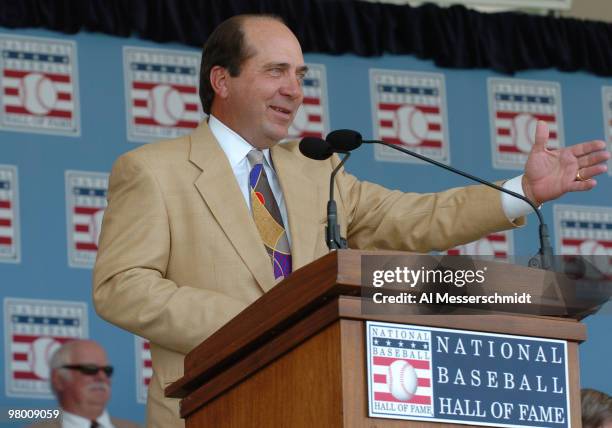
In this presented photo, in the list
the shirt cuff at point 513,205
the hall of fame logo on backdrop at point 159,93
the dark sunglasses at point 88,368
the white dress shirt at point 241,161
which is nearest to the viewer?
the shirt cuff at point 513,205

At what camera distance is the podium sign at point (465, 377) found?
6.89ft

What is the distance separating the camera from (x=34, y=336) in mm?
4715

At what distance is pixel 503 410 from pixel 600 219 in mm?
3459

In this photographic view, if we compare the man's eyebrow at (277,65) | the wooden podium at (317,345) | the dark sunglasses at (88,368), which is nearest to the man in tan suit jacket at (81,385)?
the dark sunglasses at (88,368)

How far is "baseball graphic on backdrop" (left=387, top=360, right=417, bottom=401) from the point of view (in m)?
2.10

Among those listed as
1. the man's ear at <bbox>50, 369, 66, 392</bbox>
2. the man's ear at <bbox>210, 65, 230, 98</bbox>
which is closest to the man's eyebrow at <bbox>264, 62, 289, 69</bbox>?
the man's ear at <bbox>210, 65, 230, 98</bbox>

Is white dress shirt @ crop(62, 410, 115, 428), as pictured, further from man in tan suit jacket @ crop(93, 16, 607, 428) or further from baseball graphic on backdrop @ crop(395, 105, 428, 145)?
baseball graphic on backdrop @ crop(395, 105, 428, 145)

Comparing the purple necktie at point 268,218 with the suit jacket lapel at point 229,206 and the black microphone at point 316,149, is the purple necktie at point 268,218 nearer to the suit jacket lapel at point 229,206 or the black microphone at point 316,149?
the suit jacket lapel at point 229,206

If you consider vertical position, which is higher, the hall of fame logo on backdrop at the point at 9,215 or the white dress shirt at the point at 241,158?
the hall of fame logo on backdrop at the point at 9,215

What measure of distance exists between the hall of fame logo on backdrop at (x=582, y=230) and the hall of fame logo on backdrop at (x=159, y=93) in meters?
1.49

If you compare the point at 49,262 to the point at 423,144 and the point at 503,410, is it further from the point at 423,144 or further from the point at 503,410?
the point at 503,410

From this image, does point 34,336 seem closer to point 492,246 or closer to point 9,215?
point 9,215

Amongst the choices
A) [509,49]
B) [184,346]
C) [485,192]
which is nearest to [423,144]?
[509,49]

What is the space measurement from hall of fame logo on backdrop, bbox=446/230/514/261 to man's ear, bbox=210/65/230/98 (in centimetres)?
205
